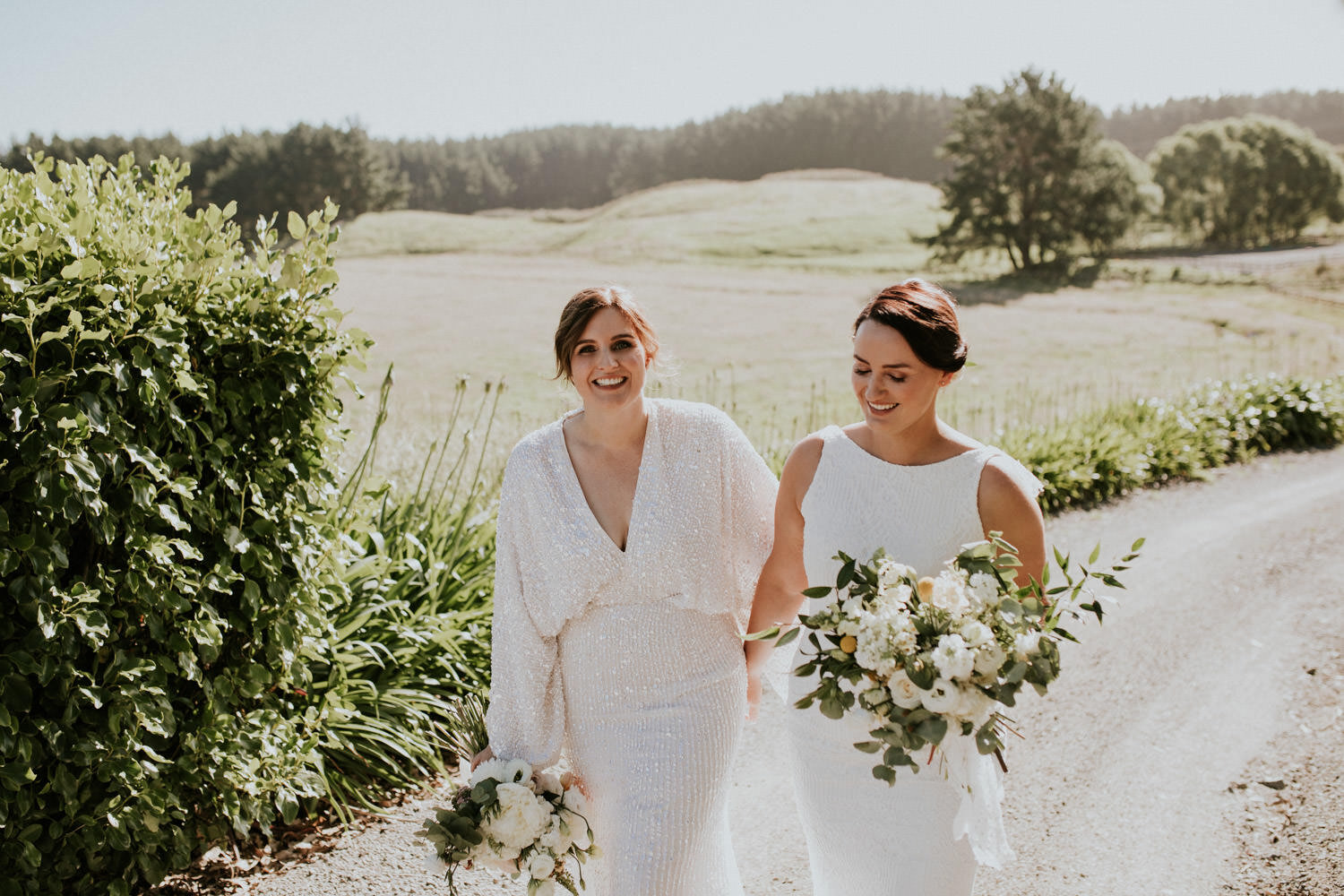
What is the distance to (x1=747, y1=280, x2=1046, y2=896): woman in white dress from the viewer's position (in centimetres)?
233

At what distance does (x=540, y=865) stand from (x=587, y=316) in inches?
Answer: 58.9

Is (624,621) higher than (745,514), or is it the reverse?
(745,514)

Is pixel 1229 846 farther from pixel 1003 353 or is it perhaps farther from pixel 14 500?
pixel 1003 353

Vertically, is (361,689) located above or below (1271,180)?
below

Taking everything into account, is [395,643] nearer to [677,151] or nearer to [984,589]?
[984,589]

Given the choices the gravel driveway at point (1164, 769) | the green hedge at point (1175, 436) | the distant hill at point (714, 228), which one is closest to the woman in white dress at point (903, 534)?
the gravel driveway at point (1164, 769)

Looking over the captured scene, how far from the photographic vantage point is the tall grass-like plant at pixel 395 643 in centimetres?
383

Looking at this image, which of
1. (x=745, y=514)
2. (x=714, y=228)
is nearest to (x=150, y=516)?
(x=745, y=514)

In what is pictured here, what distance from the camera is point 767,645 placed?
9.69 ft

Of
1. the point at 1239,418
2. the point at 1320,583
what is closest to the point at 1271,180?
the point at 1239,418

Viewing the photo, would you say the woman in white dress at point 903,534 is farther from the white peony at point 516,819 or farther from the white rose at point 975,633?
the white peony at point 516,819

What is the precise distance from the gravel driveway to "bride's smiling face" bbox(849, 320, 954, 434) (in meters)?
1.96

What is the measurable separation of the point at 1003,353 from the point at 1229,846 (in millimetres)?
17579

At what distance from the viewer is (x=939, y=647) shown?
192 cm
